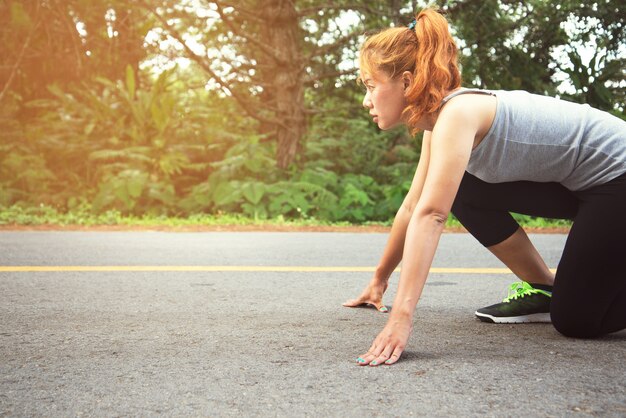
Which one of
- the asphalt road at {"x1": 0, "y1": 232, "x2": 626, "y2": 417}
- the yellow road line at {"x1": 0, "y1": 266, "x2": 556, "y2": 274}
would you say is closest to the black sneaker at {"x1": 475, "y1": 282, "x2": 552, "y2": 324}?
the asphalt road at {"x1": 0, "y1": 232, "x2": 626, "y2": 417}

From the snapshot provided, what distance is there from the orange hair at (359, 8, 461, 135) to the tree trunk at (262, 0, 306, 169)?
8.96 metres

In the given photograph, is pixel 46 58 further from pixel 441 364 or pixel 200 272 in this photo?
pixel 441 364

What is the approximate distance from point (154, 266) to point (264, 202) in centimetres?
518

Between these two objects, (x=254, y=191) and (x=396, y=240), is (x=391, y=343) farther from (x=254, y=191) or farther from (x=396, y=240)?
(x=254, y=191)

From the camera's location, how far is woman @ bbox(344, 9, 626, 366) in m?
2.39

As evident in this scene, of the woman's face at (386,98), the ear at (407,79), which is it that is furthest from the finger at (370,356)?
the ear at (407,79)

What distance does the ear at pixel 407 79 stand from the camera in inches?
99.3

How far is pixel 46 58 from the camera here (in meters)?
12.3

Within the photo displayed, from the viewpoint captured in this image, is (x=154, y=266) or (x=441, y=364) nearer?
(x=441, y=364)

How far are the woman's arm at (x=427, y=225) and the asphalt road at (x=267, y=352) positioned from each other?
93 millimetres

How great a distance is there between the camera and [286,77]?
11.7 m

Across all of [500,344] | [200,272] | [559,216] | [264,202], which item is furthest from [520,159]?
[264,202]

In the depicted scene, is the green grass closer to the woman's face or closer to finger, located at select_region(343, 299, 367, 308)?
finger, located at select_region(343, 299, 367, 308)

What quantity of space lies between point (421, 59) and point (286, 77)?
941 centimetres
